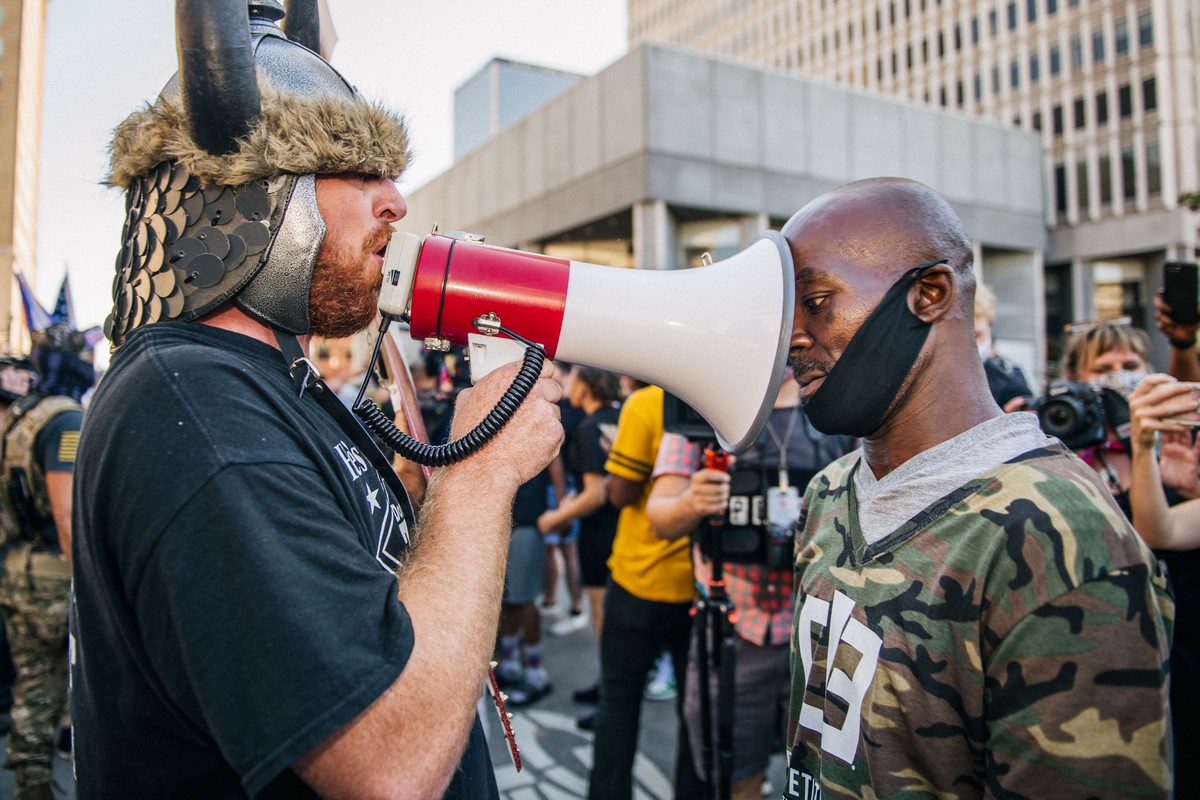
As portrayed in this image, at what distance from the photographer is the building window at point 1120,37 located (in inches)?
1496

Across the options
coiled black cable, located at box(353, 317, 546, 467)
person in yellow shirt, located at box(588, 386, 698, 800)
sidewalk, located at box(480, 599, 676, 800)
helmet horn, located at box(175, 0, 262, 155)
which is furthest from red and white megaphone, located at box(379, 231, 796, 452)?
sidewalk, located at box(480, 599, 676, 800)

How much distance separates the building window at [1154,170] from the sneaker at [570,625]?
41898 mm

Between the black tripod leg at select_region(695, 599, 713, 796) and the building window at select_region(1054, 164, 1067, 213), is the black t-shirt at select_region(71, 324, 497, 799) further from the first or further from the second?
the building window at select_region(1054, 164, 1067, 213)

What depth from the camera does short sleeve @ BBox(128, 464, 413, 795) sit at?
0.82 meters

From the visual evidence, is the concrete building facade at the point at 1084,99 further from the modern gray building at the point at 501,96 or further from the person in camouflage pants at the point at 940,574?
the person in camouflage pants at the point at 940,574

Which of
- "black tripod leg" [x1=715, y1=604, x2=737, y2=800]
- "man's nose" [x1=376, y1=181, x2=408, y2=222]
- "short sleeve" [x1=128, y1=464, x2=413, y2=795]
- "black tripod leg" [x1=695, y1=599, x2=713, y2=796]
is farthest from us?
"black tripod leg" [x1=695, y1=599, x2=713, y2=796]

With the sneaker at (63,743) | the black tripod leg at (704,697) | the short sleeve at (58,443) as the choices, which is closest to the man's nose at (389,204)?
the black tripod leg at (704,697)

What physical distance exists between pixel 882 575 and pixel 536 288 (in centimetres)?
78

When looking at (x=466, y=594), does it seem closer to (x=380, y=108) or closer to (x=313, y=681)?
(x=313, y=681)

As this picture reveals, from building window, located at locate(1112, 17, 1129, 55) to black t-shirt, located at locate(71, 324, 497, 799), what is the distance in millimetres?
50278

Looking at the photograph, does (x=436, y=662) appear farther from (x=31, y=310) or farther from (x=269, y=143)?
(x=31, y=310)

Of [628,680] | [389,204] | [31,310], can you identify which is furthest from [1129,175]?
[389,204]

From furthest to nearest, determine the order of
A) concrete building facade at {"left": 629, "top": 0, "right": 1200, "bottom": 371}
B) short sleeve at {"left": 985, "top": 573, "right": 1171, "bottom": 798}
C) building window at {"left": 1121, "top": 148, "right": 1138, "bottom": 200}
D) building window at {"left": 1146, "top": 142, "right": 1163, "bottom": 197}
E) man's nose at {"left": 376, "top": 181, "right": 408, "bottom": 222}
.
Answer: building window at {"left": 1121, "top": 148, "right": 1138, "bottom": 200} → building window at {"left": 1146, "top": 142, "right": 1163, "bottom": 197} → concrete building facade at {"left": 629, "top": 0, "right": 1200, "bottom": 371} → man's nose at {"left": 376, "top": 181, "right": 408, "bottom": 222} → short sleeve at {"left": 985, "top": 573, "right": 1171, "bottom": 798}

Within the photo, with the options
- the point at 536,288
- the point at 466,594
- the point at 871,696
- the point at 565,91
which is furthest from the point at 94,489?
the point at 565,91
